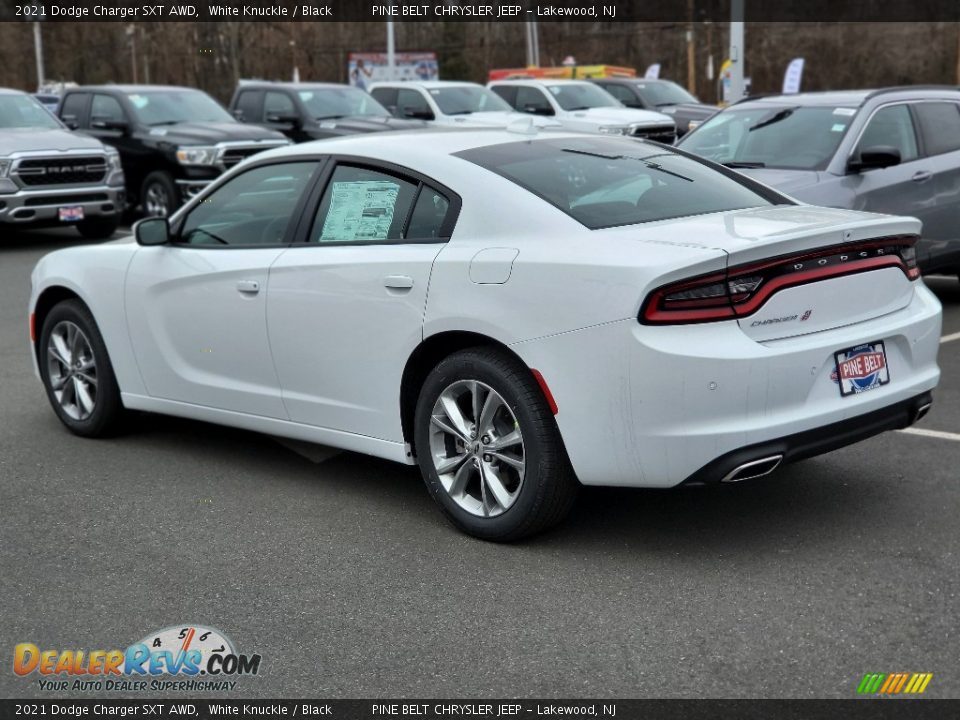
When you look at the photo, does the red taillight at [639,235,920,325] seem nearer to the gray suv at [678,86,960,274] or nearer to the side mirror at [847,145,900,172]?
the gray suv at [678,86,960,274]

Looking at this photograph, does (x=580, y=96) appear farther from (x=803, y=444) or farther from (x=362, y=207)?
(x=803, y=444)

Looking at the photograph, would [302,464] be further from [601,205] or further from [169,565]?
[601,205]

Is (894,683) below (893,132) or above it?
below

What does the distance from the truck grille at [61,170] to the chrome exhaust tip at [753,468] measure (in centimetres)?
1275

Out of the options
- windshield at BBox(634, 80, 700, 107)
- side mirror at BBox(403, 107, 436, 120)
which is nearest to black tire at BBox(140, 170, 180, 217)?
side mirror at BBox(403, 107, 436, 120)

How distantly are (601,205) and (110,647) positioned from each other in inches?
96.1

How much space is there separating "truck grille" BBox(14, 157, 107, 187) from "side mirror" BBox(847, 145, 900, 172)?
9.99 m

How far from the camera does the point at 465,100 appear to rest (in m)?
22.6

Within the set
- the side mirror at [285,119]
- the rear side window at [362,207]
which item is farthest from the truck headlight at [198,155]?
the rear side window at [362,207]

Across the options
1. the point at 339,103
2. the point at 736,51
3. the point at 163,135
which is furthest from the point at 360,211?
the point at 736,51

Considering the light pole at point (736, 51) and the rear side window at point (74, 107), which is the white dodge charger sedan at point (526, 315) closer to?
the rear side window at point (74, 107)

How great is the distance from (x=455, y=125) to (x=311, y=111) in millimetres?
11150

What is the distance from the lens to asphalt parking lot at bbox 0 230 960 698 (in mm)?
3758
